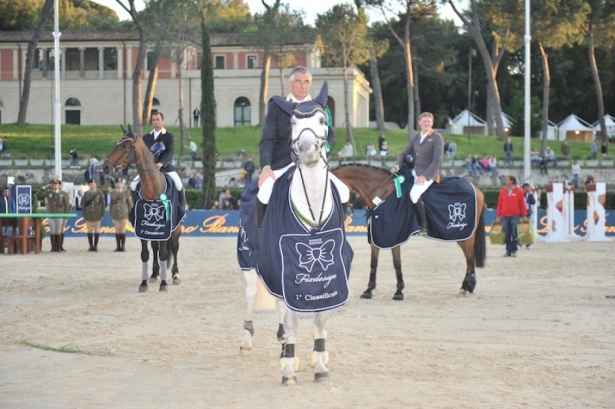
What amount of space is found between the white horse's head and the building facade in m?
80.8

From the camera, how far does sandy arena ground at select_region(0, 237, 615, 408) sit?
7945mm

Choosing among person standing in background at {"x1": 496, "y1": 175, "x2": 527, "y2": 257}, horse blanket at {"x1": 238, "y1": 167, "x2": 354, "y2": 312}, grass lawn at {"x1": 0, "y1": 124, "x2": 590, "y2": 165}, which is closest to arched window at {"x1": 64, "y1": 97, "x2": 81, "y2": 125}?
grass lawn at {"x1": 0, "y1": 124, "x2": 590, "y2": 165}

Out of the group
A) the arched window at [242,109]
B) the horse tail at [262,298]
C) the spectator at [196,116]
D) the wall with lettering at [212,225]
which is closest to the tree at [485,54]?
the spectator at [196,116]

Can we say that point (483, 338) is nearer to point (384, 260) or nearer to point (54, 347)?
point (54, 347)

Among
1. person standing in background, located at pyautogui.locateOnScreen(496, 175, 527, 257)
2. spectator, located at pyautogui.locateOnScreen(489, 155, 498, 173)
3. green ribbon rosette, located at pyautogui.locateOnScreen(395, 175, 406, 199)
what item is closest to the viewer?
green ribbon rosette, located at pyautogui.locateOnScreen(395, 175, 406, 199)

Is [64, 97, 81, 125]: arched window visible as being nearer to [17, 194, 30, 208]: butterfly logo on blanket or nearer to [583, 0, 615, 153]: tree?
[583, 0, 615, 153]: tree

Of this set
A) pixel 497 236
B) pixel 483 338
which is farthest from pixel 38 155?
pixel 483 338

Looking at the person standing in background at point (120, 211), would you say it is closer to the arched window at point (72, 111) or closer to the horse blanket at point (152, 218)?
the horse blanket at point (152, 218)

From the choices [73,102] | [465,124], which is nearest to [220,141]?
[465,124]

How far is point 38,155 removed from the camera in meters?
67.0

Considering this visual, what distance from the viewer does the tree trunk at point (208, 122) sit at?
146 ft

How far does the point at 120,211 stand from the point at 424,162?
14.6m

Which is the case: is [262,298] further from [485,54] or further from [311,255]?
[485,54]

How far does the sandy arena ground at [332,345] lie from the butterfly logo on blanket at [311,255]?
98 cm
